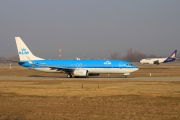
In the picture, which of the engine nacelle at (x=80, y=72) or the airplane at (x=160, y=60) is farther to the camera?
the airplane at (x=160, y=60)

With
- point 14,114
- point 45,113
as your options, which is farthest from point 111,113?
point 14,114

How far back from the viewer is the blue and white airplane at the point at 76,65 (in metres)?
51.0

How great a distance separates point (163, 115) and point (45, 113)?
6476 mm

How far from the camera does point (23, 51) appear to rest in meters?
55.3

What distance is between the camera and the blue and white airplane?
50969 millimetres

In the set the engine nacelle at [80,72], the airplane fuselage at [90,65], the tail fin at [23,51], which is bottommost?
the engine nacelle at [80,72]

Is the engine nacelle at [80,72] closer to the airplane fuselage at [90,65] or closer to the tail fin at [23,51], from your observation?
the airplane fuselage at [90,65]

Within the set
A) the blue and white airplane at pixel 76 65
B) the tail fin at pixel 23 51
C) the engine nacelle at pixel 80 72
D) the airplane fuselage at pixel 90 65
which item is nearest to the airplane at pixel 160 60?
the blue and white airplane at pixel 76 65

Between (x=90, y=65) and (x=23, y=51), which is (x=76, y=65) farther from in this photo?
(x=23, y=51)

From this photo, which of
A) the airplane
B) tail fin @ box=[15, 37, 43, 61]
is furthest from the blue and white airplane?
the airplane

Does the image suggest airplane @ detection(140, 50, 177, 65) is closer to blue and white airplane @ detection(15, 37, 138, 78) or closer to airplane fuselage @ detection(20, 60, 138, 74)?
blue and white airplane @ detection(15, 37, 138, 78)

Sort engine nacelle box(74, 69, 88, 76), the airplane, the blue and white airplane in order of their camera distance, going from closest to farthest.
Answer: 1. the blue and white airplane
2. engine nacelle box(74, 69, 88, 76)
3. the airplane

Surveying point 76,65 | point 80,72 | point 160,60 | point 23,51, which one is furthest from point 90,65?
point 160,60

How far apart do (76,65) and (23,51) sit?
1084 cm
